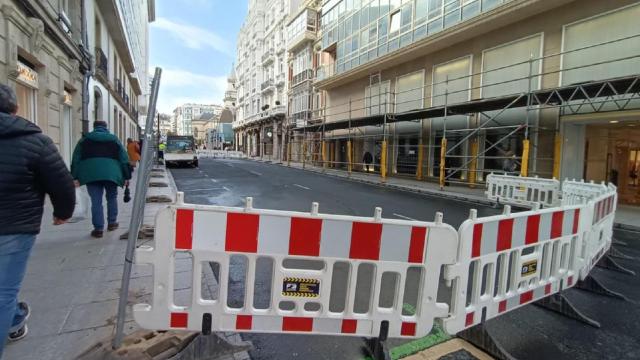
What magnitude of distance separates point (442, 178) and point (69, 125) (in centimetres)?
1434

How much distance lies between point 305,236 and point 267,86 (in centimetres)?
4702

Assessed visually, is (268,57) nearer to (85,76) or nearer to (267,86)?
(267,86)

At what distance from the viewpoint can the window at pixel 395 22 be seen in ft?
63.2

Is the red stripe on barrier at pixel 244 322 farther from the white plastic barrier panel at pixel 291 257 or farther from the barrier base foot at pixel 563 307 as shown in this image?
the barrier base foot at pixel 563 307

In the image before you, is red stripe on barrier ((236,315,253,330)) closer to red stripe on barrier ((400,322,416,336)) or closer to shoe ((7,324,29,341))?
red stripe on barrier ((400,322,416,336))

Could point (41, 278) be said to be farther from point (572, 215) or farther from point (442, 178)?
point (442, 178)

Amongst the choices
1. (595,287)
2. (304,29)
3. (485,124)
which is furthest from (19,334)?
(304,29)

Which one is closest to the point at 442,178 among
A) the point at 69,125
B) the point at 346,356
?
the point at 346,356

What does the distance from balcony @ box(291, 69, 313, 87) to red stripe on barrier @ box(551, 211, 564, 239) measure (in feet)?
104

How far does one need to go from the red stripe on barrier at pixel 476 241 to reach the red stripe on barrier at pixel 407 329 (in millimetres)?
729

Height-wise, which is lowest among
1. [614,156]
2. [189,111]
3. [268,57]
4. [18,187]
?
[18,187]

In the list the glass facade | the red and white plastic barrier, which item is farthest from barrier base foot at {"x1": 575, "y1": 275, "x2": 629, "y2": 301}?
the glass facade

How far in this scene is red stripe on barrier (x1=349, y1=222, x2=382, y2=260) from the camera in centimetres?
256

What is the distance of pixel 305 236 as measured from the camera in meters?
2.52
